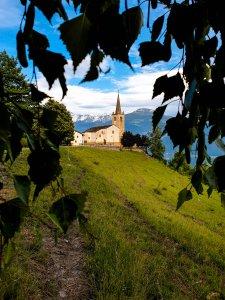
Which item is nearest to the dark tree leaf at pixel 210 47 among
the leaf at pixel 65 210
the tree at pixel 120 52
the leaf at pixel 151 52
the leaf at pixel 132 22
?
the tree at pixel 120 52

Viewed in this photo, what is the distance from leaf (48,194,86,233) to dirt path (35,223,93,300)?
651 cm

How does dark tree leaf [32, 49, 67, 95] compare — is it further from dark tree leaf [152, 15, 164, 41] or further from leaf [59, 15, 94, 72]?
dark tree leaf [152, 15, 164, 41]

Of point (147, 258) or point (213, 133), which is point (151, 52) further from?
point (147, 258)

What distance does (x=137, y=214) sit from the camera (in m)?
19.6

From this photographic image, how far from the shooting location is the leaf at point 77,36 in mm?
908

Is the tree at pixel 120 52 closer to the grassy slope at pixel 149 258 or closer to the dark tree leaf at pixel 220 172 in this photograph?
the dark tree leaf at pixel 220 172

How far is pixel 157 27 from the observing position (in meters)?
1.42

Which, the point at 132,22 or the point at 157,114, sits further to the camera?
the point at 157,114

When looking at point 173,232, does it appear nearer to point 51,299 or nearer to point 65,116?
point 51,299

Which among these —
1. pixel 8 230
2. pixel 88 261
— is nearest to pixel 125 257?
pixel 88 261

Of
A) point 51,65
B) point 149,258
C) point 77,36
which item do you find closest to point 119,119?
point 149,258

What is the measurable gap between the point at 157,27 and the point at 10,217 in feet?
2.65

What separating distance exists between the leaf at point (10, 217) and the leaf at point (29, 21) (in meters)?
0.60

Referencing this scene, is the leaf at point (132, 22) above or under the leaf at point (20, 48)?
above
